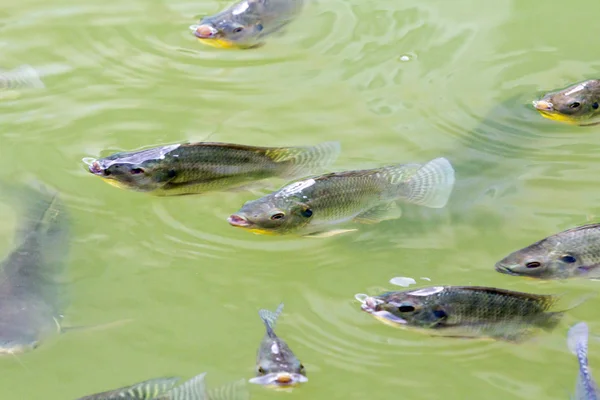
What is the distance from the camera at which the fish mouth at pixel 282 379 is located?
274 cm

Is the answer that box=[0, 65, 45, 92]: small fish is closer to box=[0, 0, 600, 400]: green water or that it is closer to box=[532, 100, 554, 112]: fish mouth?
box=[0, 0, 600, 400]: green water

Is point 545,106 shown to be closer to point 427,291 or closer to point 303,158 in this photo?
point 303,158

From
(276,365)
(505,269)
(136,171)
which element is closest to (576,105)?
(505,269)

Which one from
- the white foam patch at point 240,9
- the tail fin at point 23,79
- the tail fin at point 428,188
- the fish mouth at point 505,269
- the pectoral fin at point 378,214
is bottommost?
the fish mouth at point 505,269

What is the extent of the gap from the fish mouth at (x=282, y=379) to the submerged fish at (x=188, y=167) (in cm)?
98

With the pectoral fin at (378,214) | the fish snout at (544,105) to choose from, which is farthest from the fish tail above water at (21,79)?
the fish snout at (544,105)

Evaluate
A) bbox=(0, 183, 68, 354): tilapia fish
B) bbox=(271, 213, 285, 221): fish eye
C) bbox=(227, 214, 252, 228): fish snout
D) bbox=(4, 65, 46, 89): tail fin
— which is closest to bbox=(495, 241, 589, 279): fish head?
bbox=(271, 213, 285, 221): fish eye

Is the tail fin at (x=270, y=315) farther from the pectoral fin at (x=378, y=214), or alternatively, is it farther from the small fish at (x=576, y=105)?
the small fish at (x=576, y=105)

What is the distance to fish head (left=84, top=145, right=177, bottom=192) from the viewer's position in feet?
10.8

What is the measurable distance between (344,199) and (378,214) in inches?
8.6

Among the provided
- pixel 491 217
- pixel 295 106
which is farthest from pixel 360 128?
pixel 491 217

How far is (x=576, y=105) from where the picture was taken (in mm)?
3764

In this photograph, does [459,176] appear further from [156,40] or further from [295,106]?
[156,40]

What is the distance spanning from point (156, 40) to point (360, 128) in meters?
1.51
